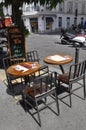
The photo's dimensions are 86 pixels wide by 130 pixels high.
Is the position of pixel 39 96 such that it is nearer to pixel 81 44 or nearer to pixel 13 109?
pixel 13 109

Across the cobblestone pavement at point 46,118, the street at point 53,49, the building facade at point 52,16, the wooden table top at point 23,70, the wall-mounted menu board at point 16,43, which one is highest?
the building facade at point 52,16

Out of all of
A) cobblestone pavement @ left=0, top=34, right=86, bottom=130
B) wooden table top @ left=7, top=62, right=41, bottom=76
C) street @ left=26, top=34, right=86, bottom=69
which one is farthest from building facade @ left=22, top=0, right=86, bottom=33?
cobblestone pavement @ left=0, top=34, right=86, bottom=130

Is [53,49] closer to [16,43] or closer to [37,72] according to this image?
[37,72]

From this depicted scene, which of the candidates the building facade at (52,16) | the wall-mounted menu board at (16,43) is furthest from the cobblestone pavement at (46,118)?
the building facade at (52,16)

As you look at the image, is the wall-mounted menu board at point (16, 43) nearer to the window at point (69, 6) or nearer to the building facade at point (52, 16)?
the building facade at point (52, 16)

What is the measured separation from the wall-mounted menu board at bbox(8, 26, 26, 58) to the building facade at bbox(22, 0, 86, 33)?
60.8 feet

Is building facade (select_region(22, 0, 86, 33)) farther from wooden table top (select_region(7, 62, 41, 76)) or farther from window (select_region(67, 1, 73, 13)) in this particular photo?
wooden table top (select_region(7, 62, 41, 76))

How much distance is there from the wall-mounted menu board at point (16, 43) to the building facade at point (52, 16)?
1854 centimetres

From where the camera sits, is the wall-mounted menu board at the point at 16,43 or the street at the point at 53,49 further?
the street at the point at 53,49

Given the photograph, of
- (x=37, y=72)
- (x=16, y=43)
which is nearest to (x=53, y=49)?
(x=37, y=72)

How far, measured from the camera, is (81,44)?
11797 mm

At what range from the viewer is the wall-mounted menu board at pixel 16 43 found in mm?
5723

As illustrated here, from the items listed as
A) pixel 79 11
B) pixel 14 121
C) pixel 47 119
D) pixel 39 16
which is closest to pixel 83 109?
pixel 47 119

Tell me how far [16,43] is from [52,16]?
71.5ft
